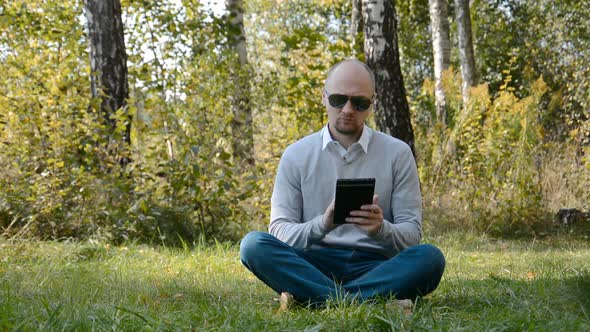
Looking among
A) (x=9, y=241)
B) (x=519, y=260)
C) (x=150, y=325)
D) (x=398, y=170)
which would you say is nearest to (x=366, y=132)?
(x=398, y=170)

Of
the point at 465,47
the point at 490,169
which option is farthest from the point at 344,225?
the point at 465,47

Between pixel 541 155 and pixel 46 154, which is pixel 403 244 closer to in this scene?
pixel 46 154

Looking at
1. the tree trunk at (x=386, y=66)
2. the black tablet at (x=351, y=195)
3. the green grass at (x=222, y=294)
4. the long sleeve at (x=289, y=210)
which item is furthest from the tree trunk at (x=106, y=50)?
the black tablet at (x=351, y=195)

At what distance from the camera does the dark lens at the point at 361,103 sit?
465 centimetres

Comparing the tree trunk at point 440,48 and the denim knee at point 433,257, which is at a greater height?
the tree trunk at point 440,48

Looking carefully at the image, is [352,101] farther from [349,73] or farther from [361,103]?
[349,73]

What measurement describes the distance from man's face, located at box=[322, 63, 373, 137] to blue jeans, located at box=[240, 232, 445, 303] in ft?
2.47

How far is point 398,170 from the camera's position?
471 centimetres

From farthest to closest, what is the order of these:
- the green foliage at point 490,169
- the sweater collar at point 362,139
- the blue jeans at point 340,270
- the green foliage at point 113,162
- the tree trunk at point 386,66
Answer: the green foliage at point 490,169
the tree trunk at point 386,66
the green foliage at point 113,162
the sweater collar at point 362,139
the blue jeans at point 340,270

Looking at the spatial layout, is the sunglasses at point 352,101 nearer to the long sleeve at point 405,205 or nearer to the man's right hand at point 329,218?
the long sleeve at point 405,205

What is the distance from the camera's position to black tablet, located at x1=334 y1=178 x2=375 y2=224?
13.6 feet

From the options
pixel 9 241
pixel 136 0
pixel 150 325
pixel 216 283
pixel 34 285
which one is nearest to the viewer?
pixel 150 325

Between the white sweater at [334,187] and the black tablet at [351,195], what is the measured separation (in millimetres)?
359

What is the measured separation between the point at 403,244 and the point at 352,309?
88 centimetres
